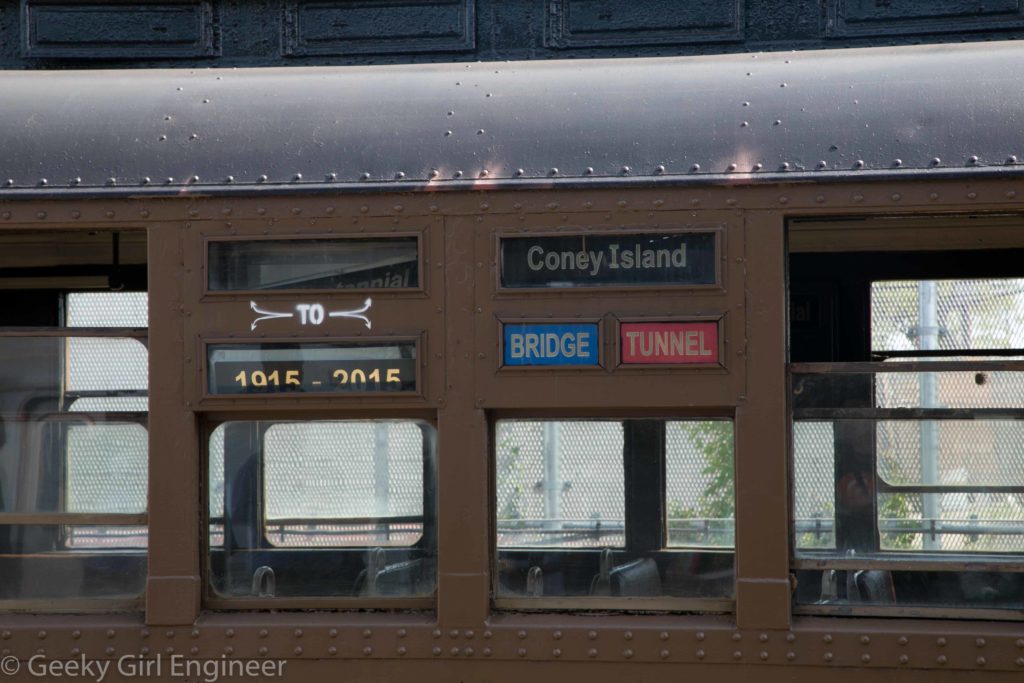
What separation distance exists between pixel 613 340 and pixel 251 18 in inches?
75.1

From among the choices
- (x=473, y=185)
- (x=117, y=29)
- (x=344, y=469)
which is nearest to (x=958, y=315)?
(x=473, y=185)

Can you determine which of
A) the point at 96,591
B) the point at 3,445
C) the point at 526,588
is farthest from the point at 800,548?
the point at 3,445

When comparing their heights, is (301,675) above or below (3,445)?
below

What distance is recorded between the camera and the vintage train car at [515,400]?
9.92ft

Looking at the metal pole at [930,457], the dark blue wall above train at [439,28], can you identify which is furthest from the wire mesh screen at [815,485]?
the dark blue wall above train at [439,28]

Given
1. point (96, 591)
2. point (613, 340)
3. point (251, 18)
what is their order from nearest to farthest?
point (613, 340) < point (96, 591) < point (251, 18)

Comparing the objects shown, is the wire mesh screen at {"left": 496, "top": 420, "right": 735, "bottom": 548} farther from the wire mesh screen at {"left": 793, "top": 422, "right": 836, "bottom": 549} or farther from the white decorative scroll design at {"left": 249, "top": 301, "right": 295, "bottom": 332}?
the white decorative scroll design at {"left": 249, "top": 301, "right": 295, "bottom": 332}

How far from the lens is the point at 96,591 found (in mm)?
3303

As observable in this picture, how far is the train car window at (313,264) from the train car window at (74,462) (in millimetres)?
336

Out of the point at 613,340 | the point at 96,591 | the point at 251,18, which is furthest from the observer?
the point at 251,18

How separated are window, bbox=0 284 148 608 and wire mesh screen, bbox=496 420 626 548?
1.06 meters

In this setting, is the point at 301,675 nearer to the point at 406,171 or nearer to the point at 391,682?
the point at 391,682

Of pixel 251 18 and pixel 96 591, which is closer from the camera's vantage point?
pixel 96 591

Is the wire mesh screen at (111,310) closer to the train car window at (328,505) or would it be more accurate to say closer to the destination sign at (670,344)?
the train car window at (328,505)
